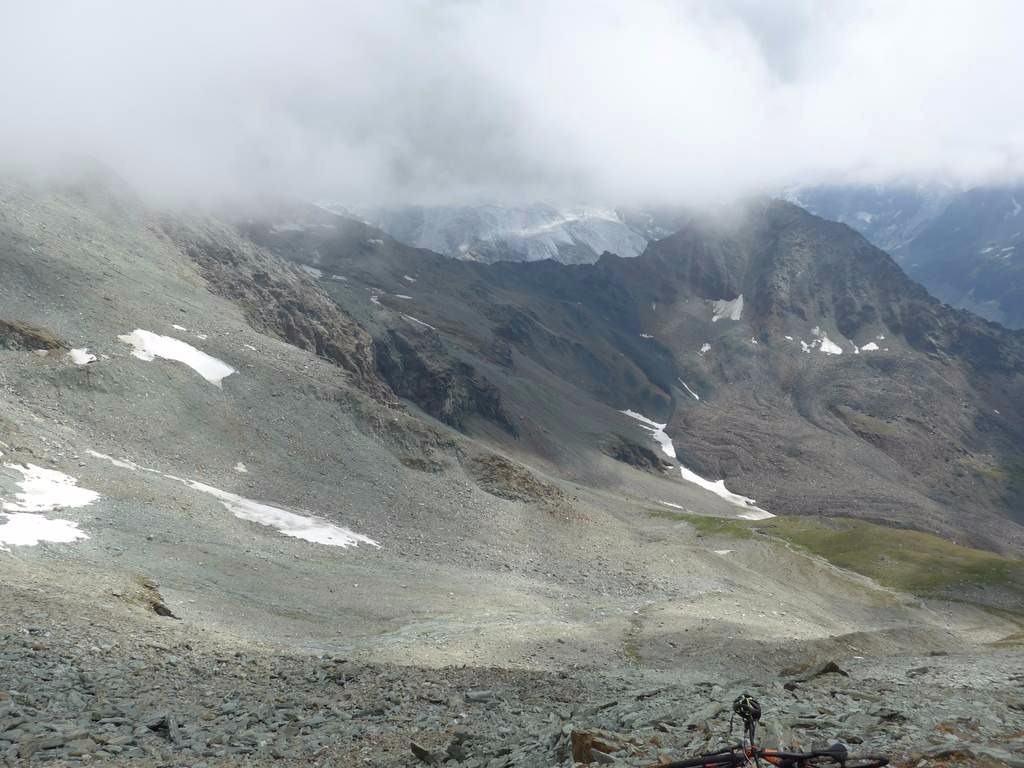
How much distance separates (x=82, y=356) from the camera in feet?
236

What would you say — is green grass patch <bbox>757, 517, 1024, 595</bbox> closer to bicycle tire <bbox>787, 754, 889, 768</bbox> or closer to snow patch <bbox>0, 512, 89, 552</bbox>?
snow patch <bbox>0, 512, 89, 552</bbox>

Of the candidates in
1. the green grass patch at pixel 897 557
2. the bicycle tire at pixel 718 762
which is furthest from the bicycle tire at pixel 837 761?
the green grass patch at pixel 897 557

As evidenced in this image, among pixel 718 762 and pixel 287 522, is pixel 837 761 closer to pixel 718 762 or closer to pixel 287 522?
pixel 718 762

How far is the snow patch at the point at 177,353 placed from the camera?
78125mm

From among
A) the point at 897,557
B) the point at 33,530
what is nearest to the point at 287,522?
the point at 33,530

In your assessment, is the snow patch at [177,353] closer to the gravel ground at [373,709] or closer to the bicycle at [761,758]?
the gravel ground at [373,709]

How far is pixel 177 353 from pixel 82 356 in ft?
32.8

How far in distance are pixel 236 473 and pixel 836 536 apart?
115 meters

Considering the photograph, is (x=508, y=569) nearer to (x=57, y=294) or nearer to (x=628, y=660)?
(x=628, y=660)

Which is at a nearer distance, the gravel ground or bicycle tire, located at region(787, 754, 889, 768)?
bicycle tire, located at region(787, 754, 889, 768)

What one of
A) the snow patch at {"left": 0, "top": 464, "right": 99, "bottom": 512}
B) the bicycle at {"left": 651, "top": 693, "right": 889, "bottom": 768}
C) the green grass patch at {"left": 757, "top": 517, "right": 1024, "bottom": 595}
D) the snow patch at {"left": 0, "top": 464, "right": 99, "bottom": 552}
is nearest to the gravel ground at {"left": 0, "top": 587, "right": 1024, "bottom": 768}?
the bicycle at {"left": 651, "top": 693, "right": 889, "bottom": 768}

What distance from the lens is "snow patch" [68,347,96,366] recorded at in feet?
232

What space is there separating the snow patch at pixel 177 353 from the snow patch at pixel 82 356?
4306mm

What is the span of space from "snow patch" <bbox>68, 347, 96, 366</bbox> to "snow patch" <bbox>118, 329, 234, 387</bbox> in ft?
14.1
